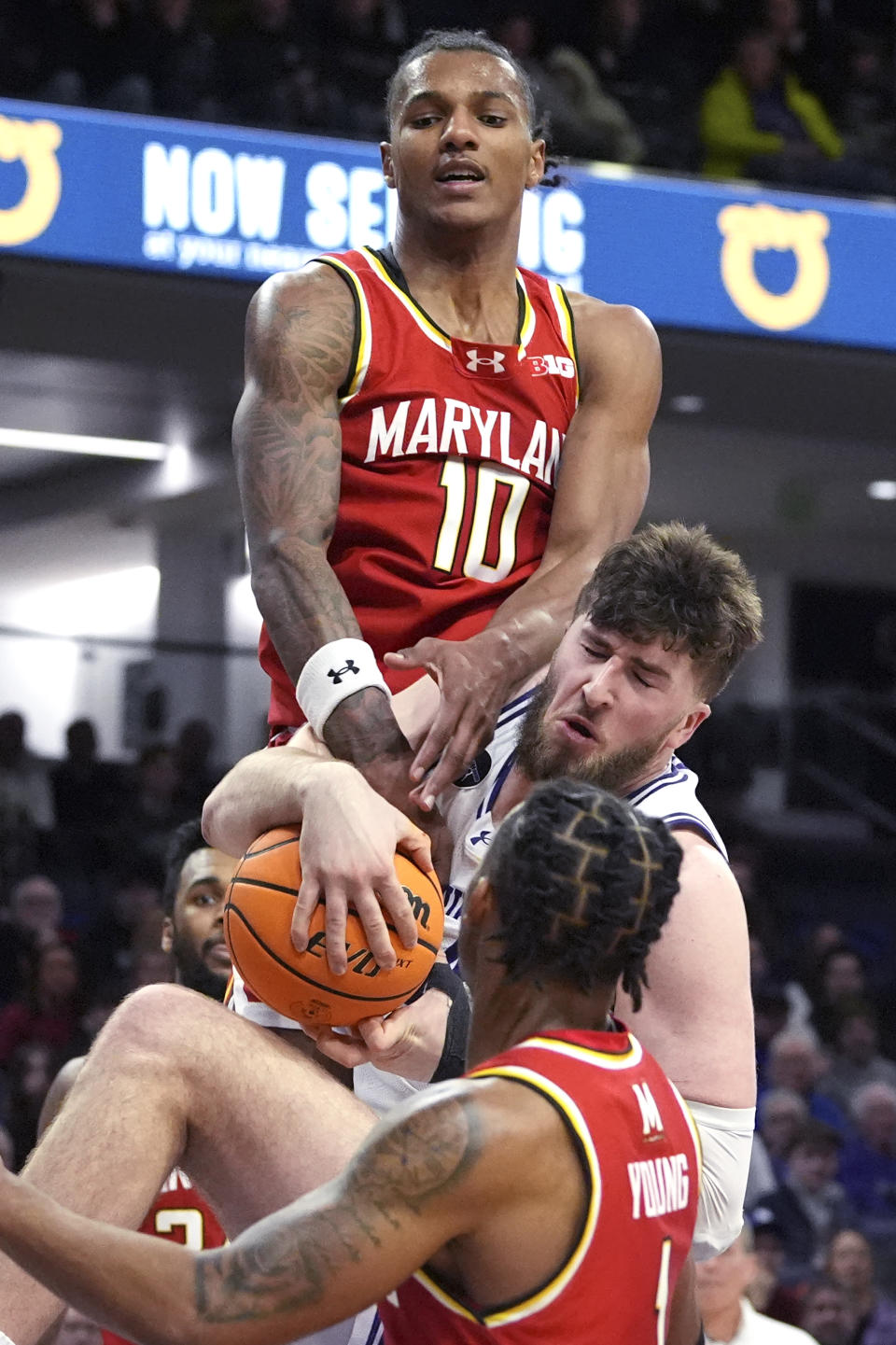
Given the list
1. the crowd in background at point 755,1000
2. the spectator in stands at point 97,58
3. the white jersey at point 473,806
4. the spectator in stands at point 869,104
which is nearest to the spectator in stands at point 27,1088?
the crowd in background at point 755,1000

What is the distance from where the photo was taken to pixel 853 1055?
9945mm

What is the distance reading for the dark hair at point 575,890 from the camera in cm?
213

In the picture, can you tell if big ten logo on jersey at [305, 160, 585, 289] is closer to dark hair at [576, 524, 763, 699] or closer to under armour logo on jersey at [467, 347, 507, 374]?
under armour logo on jersey at [467, 347, 507, 374]

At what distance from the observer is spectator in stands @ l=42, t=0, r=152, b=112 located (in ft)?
28.2

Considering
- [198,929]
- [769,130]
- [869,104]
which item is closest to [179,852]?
[198,929]

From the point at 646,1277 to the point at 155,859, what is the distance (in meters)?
7.88

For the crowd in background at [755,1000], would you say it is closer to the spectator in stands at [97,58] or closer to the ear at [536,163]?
Result: the spectator in stands at [97,58]

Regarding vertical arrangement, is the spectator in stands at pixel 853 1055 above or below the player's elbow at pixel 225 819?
below

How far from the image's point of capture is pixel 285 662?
2865mm

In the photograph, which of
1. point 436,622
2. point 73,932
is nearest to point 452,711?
point 436,622

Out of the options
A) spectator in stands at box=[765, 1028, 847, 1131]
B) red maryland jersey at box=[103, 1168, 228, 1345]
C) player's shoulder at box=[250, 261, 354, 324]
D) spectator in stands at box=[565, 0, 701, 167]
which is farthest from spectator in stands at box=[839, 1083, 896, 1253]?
player's shoulder at box=[250, 261, 354, 324]

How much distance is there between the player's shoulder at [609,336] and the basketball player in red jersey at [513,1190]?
1.14m

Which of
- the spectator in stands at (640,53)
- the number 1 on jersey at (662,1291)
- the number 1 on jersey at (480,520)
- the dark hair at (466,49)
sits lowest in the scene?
the number 1 on jersey at (662,1291)

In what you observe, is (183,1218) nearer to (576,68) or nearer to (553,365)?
(553,365)
